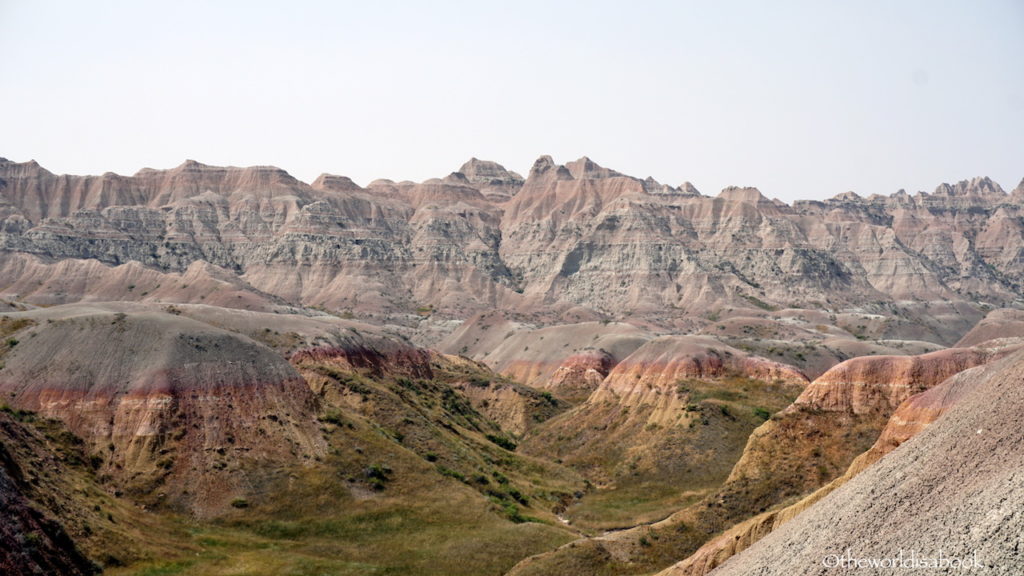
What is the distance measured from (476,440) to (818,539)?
71.3 metres

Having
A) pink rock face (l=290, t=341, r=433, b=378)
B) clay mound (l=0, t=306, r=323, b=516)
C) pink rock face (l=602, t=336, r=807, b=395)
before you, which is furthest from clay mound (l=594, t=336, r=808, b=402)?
clay mound (l=0, t=306, r=323, b=516)

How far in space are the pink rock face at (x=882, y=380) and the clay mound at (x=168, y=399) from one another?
127ft

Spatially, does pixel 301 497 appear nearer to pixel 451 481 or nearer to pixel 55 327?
pixel 451 481

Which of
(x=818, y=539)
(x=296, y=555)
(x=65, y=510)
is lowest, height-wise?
(x=296, y=555)

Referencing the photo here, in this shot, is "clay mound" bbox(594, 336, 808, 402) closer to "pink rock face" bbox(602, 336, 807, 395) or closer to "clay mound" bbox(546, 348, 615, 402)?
"pink rock face" bbox(602, 336, 807, 395)

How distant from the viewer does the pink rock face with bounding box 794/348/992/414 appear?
6681 centimetres

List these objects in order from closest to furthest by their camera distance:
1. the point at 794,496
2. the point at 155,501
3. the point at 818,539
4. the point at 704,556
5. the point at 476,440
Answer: the point at 818,539
the point at 704,556
the point at 794,496
the point at 155,501
the point at 476,440

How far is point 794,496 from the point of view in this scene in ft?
186

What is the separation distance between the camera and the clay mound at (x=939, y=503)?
21516mm

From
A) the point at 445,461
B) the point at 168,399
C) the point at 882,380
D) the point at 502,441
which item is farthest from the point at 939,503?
the point at 502,441

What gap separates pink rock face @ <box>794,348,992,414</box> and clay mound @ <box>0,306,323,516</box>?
3865 centimetres

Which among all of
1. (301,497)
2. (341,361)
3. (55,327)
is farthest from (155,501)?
(341,361)

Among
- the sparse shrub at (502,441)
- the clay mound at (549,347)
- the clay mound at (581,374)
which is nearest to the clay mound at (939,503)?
the sparse shrub at (502,441)

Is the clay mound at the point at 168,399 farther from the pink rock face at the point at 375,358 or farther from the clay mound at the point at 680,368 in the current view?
the clay mound at the point at 680,368
